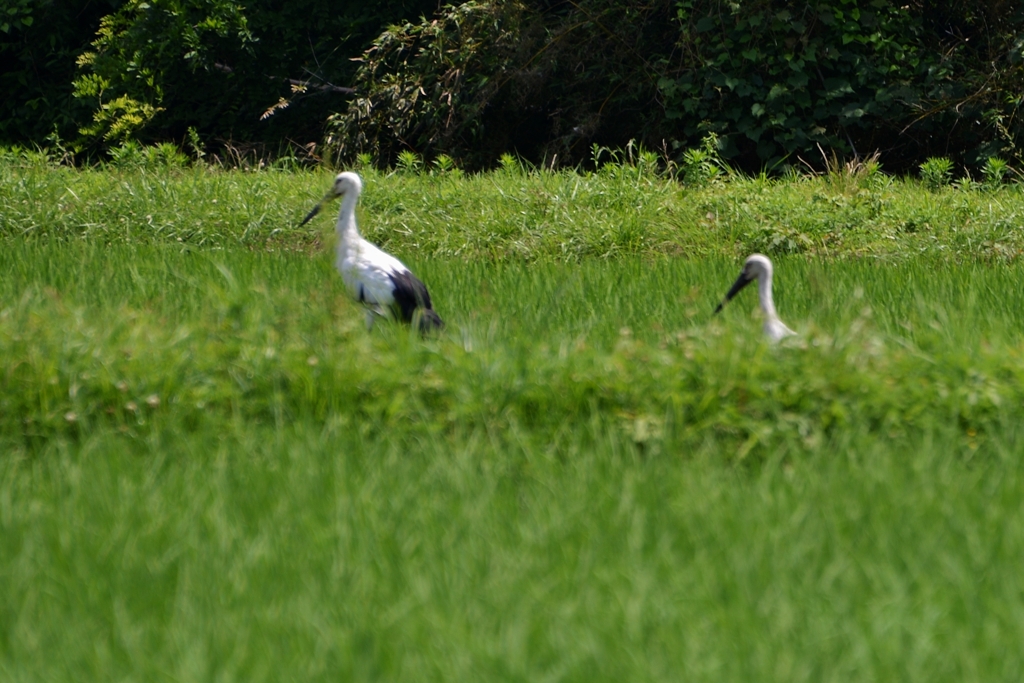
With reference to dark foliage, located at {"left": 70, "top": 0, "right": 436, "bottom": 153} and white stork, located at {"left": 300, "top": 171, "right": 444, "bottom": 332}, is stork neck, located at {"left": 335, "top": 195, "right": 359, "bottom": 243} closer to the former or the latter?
white stork, located at {"left": 300, "top": 171, "right": 444, "bottom": 332}

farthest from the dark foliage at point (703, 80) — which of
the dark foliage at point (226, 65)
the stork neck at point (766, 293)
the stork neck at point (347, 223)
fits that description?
the stork neck at point (766, 293)

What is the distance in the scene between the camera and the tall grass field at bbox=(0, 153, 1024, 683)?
8.09 feet

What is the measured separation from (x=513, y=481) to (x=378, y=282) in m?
2.03

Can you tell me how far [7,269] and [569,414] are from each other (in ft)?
12.3

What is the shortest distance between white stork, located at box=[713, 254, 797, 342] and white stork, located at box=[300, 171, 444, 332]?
122 centimetres

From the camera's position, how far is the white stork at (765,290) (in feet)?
14.2

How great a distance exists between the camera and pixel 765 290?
15.4 feet

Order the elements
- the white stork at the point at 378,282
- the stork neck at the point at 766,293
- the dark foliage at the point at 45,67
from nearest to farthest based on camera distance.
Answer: the stork neck at the point at 766,293 < the white stork at the point at 378,282 < the dark foliage at the point at 45,67

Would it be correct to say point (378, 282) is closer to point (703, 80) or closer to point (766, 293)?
point (766, 293)

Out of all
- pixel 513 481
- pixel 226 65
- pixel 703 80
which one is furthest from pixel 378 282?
pixel 226 65

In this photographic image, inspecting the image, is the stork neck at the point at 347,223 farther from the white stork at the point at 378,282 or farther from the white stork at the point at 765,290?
the white stork at the point at 765,290

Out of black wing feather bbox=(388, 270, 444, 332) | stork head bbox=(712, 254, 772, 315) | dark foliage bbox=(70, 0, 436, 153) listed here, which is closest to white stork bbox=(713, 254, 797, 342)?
stork head bbox=(712, 254, 772, 315)

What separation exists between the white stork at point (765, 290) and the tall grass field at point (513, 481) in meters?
0.16

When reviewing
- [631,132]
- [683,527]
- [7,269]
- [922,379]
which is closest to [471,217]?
[7,269]
